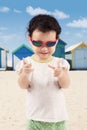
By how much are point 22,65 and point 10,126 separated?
3.04m

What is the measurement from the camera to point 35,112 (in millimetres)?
3090

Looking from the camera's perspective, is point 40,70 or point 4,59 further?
point 4,59

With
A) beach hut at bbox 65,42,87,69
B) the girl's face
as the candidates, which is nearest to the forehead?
the girl's face

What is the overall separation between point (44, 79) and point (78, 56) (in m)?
26.2

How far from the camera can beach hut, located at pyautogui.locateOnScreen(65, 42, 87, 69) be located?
28781 millimetres

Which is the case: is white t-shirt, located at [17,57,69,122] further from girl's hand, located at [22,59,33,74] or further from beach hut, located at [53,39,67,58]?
beach hut, located at [53,39,67,58]

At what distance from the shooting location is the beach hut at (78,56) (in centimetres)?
2878

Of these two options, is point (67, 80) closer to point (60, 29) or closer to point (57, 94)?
point (57, 94)

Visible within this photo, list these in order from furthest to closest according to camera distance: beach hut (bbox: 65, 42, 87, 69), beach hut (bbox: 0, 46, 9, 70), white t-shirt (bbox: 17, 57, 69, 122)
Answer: beach hut (bbox: 65, 42, 87, 69)
beach hut (bbox: 0, 46, 9, 70)
white t-shirt (bbox: 17, 57, 69, 122)

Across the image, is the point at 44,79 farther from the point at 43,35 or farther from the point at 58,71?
the point at 43,35

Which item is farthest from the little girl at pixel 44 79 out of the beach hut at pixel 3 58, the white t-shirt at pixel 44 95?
the beach hut at pixel 3 58

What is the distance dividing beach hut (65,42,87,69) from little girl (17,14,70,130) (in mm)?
25674

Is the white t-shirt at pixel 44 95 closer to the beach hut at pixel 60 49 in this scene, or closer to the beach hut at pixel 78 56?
the beach hut at pixel 60 49

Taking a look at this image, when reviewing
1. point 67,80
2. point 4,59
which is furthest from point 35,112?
point 4,59
